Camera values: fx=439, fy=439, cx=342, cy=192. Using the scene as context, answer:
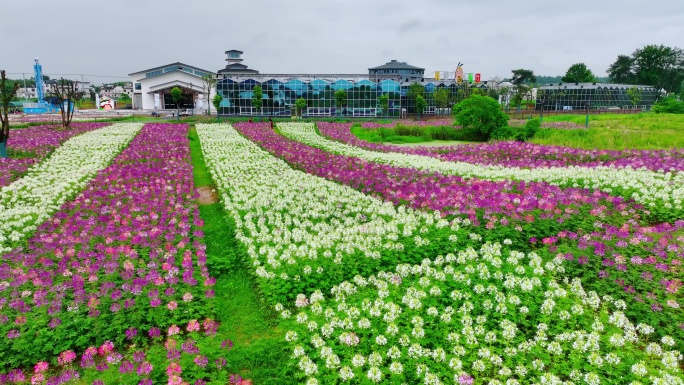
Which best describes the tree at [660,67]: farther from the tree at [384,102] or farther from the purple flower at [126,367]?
the purple flower at [126,367]

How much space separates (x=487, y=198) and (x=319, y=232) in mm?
3839

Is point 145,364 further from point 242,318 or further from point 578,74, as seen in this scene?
point 578,74

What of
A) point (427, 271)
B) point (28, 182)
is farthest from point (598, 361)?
point (28, 182)

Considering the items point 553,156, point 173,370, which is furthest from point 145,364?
point 553,156

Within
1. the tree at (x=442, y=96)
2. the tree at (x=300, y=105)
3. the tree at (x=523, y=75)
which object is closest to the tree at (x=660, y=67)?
the tree at (x=523, y=75)

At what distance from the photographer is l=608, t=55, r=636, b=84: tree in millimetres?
97875

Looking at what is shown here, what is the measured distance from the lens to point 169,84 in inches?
2443

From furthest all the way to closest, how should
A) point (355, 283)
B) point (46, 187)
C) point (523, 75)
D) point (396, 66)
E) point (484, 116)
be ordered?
point (523, 75)
point (396, 66)
point (484, 116)
point (46, 187)
point (355, 283)

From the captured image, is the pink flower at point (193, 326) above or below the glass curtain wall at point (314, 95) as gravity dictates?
below

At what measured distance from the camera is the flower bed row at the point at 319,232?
6805mm

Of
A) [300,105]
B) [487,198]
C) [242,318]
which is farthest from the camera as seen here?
[300,105]

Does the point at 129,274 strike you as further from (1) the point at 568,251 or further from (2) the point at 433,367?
(1) the point at 568,251

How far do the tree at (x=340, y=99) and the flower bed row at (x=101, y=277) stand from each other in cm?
3906

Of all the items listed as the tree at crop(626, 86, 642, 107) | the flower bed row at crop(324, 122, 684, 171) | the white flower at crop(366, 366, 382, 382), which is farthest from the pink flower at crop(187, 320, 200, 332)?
the tree at crop(626, 86, 642, 107)
